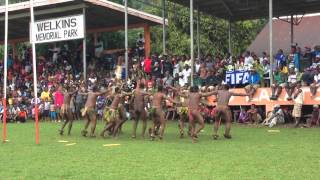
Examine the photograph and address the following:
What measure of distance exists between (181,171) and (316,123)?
10860mm

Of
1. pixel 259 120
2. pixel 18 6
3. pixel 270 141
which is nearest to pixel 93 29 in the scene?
pixel 18 6

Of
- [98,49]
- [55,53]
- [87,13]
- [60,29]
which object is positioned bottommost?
[55,53]

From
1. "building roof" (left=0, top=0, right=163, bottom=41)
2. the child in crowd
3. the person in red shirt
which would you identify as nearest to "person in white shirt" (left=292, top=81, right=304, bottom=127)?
the person in red shirt

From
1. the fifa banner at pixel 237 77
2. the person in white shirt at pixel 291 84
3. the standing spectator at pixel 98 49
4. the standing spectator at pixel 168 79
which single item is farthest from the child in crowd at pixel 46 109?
the person in white shirt at pixel 291 84

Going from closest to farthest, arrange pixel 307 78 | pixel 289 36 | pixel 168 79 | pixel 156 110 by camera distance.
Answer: pixel 156 110 → pixel 307 78 → pixel 168 79 → pixel 289 36

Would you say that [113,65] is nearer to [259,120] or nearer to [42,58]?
[42,58]

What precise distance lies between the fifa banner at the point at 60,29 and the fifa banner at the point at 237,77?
21.2 feet

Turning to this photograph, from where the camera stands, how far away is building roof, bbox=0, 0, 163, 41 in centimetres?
2742

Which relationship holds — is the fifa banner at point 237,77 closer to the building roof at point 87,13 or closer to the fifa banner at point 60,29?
the fifa banner at point 60,29

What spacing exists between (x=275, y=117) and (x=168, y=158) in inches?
377

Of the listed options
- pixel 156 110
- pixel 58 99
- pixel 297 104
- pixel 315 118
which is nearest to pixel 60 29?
pixel 58 99

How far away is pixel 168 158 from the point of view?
470 inches

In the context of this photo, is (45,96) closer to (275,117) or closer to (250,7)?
(250,7)

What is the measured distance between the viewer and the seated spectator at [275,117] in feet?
67.4
